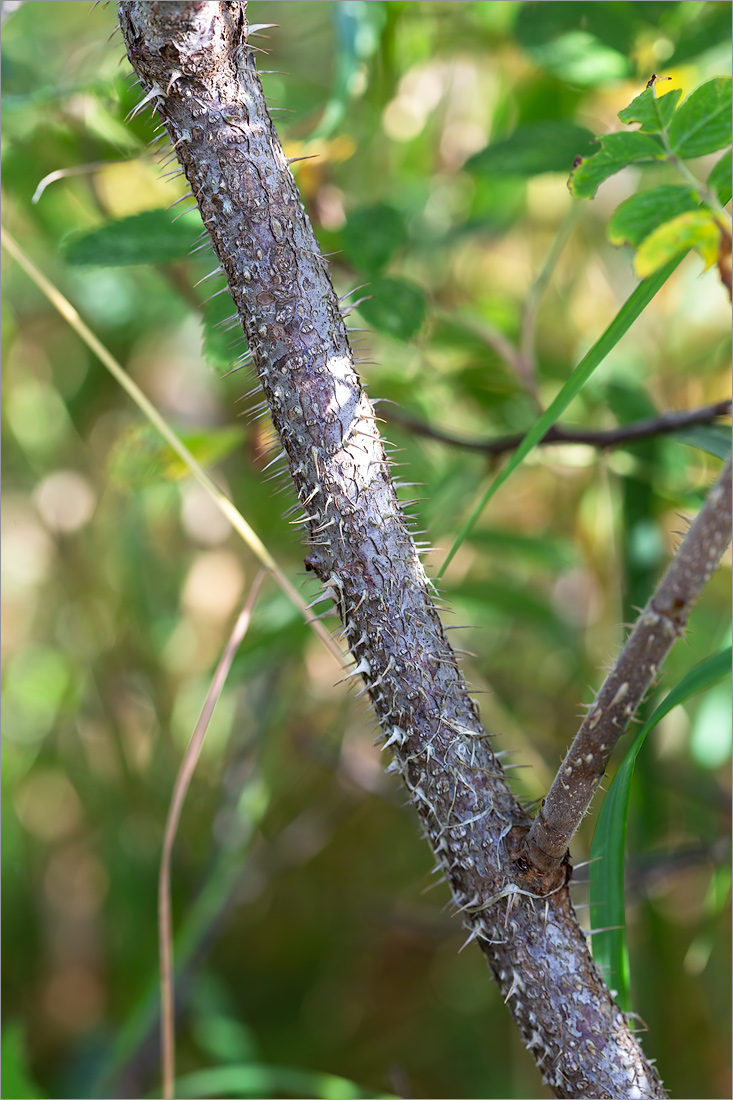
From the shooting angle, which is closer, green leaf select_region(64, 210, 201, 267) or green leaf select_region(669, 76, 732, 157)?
green leaf select_region(669, 76, 732, 157)

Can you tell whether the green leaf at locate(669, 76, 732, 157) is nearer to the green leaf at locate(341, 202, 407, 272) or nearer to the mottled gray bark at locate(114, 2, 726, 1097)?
the mottled gray bark at locate(114, 2, 726, 1097)

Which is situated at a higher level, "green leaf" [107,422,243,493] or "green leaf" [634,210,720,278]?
"green leaf" [107,422,243,493]

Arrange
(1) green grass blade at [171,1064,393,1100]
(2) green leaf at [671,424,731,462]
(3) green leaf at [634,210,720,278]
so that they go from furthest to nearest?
(1) green grass blade at [171,1064,393,1100]
(2) green leaf at [671,424,731,462]
(3) green leaf at [634,210,720,278]

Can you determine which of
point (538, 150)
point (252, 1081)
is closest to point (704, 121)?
point (538, 150)

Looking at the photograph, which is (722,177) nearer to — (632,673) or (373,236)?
(632,673)

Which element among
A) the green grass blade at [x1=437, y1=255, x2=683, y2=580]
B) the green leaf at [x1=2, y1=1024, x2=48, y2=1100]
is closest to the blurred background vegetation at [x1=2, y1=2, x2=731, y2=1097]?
the green leaf at [x1=2, y1=1024, x2=48, y2=1100]

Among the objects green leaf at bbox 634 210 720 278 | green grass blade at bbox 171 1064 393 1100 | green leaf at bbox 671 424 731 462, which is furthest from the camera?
green grass blade at bbox 171 1064 393 1100

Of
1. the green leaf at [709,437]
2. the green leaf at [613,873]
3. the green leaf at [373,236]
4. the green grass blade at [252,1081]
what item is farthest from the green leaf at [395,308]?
the green grass blade at [252,1081]

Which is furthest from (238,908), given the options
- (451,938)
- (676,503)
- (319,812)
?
(676,503)
